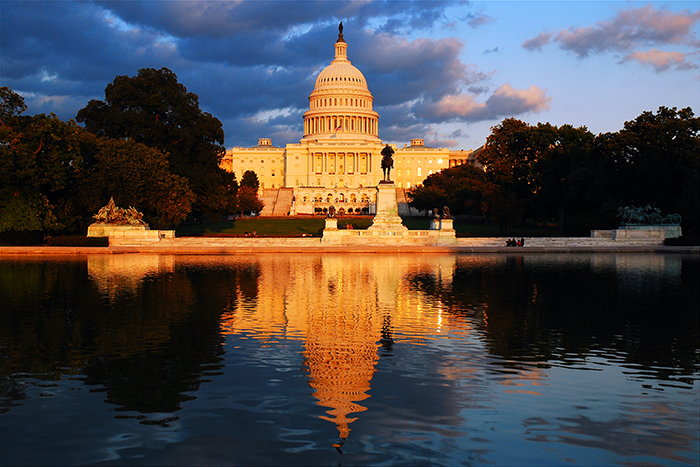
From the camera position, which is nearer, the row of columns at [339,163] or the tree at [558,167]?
the tree at [558,167]

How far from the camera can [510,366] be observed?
36.3 feet

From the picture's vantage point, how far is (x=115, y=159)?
159ft

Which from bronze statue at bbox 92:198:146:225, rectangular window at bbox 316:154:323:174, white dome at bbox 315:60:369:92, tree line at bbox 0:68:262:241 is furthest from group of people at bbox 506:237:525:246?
white dome at bbox 315:60:369:92

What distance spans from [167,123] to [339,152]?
107756 mm

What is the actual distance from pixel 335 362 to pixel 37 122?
4112cm

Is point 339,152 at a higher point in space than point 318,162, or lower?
higher

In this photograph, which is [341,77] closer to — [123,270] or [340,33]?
[340,33]

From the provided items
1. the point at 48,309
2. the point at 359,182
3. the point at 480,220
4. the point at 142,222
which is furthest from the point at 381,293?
the point at 359,182

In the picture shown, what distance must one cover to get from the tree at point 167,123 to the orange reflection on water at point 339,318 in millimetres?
32894

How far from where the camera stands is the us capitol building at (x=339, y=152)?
165 m

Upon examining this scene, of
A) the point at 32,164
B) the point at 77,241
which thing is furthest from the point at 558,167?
the point at 32,164

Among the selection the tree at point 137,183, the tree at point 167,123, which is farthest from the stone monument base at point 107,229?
the tree at point 167,123

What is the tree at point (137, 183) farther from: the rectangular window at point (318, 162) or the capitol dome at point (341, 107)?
the capitol dome at point (341, 107)

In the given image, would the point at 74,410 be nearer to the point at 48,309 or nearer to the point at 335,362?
the point at 335,362
